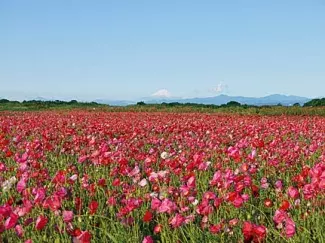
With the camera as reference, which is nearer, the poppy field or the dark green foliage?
the poppy field

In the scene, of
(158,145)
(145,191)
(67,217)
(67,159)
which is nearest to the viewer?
(67,217)

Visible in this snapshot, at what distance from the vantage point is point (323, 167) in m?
3.83

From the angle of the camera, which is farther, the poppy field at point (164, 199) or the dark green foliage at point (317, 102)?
the dark green foliage at point (317, 102)

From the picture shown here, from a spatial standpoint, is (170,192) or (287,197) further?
(287,197)

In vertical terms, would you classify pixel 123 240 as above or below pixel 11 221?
below

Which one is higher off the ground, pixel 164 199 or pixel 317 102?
pixel 317 102

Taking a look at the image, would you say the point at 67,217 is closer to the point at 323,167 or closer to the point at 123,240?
the point at 123,240

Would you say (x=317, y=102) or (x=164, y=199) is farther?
(x=317, y=102)

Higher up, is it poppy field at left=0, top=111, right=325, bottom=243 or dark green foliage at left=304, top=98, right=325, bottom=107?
dark green foliage at left=304, top=98, right=325, bottom=107

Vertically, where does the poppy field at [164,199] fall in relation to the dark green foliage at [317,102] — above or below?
below

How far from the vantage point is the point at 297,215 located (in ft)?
13.3

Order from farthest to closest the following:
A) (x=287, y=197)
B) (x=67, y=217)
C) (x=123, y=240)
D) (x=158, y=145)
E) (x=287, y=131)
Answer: (x=287, y=131) → (x=158, y=145) → (x=287, y=197) → (x=123, y=240) → (x=67, y=217)

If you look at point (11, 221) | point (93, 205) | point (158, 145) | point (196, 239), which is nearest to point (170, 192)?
point (196, 239)

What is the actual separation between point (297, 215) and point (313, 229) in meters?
0.21
